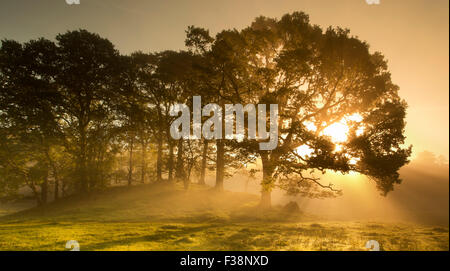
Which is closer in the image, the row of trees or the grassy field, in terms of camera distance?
the grassy field

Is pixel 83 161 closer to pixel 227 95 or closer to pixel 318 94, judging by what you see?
pixel 227 95

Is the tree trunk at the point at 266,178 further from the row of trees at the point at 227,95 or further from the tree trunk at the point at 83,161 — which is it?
the tree trunk at the point at 83,161

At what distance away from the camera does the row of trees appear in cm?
1423

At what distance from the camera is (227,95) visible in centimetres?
1730

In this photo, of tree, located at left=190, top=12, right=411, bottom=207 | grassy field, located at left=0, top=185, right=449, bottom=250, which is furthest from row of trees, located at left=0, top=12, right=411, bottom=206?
grassy field, located at left=0, top=185, right=449, bottom=250

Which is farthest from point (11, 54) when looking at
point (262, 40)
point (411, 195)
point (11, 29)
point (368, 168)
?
point (411, 195)

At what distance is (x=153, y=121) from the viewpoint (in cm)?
3153

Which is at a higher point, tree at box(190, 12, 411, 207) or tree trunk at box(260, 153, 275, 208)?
tree at box(190, 12, 411, 207)

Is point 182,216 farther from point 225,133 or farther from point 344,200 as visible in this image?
point 344,200

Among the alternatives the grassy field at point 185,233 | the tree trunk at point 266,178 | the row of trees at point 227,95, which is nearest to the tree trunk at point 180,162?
the row of trees at point 227,95

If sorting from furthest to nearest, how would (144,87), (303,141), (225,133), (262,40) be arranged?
(144,87) < (225,133) < (262,40) < (303,141)

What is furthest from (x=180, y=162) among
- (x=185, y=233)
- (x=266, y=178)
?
(x=185, y=233)

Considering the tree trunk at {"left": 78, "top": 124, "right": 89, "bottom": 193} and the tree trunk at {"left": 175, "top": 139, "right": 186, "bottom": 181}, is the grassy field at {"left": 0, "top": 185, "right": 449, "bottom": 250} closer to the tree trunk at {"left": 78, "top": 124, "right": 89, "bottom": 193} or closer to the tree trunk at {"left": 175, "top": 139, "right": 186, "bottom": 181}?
the tree trunk at {"left": 78, "top": 124, "right": 89, "bottom": 193}

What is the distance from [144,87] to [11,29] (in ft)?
58.5
